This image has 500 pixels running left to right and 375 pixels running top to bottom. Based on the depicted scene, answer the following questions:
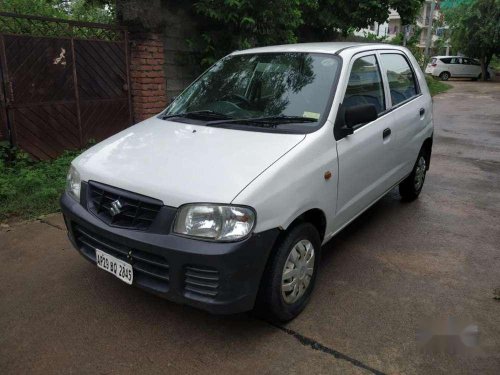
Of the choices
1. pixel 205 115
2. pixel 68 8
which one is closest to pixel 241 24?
pixel 205 115

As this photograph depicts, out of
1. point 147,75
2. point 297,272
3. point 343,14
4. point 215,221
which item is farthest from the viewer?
point 343,14

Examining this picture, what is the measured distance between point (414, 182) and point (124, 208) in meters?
3.63

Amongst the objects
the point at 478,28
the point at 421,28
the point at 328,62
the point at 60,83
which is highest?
the point at 478,28

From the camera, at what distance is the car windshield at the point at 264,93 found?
10.1ft

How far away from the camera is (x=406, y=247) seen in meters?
3.95

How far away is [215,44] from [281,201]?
504cm

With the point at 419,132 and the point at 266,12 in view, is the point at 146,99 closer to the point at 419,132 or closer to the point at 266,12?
the point at 266,12

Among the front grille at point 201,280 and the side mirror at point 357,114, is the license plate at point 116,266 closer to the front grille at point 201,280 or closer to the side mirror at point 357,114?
the front grille at point 201,280

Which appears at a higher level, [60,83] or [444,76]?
[60,83]

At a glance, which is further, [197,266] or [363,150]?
[363,150]

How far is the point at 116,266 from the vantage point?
2.59 m

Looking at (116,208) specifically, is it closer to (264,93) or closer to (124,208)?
(124,208)

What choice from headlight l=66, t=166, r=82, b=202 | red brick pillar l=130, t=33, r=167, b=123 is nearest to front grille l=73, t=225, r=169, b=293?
headlight l=66, t=166, r=82, b=202

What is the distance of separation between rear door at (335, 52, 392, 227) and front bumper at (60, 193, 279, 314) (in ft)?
3.30
